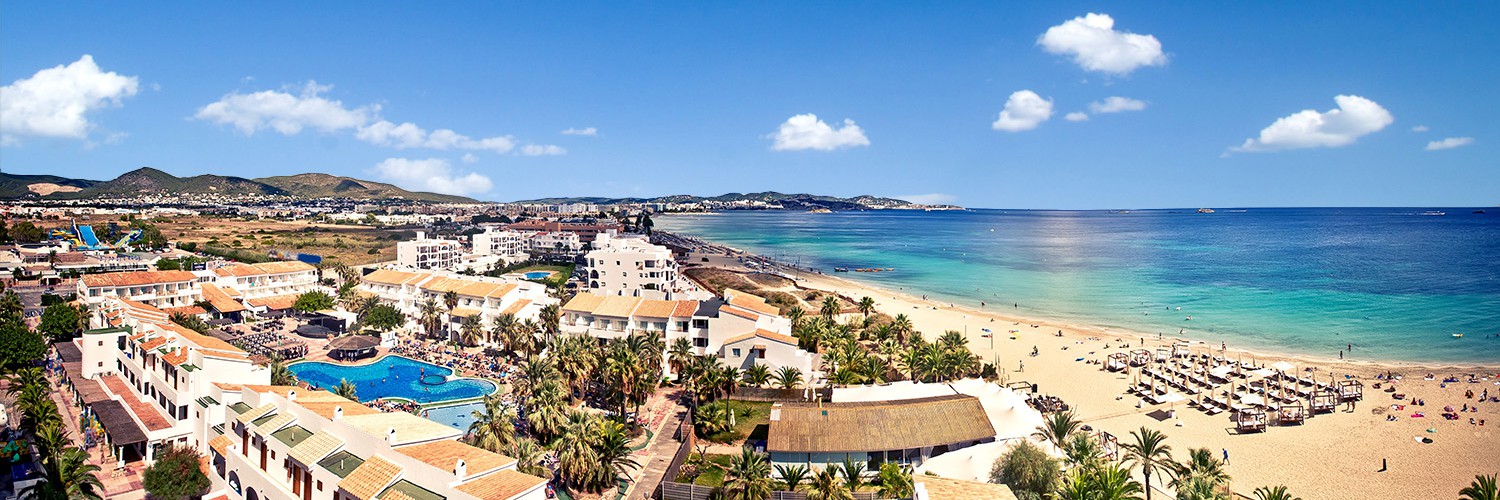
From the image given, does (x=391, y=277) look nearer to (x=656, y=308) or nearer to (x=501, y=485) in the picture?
(x=656, y=308)

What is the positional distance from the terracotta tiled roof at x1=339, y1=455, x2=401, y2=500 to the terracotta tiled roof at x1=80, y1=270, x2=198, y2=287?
55147mm

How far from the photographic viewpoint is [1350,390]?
4594 centimetres

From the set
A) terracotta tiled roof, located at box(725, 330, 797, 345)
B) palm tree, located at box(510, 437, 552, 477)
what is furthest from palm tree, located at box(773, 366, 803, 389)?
palm tree, located at box(510, 437, 552, 477)

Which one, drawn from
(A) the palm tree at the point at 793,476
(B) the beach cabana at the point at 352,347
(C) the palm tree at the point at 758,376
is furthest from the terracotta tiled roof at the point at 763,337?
(B) the beach cabana at the point at 352,347

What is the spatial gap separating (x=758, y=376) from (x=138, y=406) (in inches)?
1098

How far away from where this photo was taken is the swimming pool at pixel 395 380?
145ft

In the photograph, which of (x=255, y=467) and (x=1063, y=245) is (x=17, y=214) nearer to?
(x=255, y=467)

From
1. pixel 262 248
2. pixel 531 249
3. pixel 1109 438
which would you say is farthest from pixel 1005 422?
pixel 262 248

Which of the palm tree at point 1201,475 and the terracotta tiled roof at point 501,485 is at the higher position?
the terracotta tiled roof at point 501,485

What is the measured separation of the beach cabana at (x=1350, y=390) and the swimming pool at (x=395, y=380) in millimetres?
48801

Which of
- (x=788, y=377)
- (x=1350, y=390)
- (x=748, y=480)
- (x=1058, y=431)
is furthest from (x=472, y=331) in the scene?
(x=1350, y=390)

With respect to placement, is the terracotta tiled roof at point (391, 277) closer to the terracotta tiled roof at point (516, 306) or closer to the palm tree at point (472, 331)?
the palm tree at point (472, 331)

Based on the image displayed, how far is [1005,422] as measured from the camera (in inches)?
1260

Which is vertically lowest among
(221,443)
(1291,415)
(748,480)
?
(1291,415)
